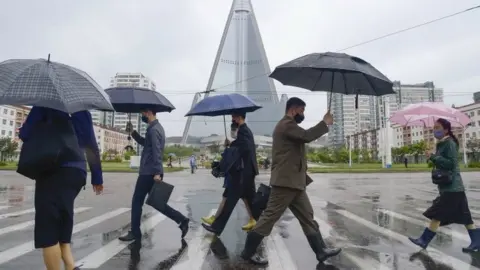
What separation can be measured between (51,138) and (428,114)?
5040 millimetres

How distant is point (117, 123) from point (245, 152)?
12791 centimetres

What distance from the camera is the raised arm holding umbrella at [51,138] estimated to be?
8.84ft

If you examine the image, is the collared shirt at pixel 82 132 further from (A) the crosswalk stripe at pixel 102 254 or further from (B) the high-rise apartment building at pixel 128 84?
(B) the high-rise apartment building at pixel 128 84

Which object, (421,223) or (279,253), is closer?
(279,253)


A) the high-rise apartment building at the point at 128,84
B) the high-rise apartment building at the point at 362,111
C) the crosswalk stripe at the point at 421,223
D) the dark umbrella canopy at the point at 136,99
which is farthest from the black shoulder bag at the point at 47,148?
the high-rise apartment building at the point at 362,111

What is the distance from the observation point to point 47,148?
9.11ft

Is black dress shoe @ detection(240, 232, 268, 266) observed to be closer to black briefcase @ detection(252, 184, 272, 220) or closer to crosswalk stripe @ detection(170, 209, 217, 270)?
crosswalk stripe @ detection(170, 209, 217, 270)

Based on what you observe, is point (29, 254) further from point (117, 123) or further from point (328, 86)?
point (117, 123)

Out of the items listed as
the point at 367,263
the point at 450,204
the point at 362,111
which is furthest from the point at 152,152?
the point at 362,111

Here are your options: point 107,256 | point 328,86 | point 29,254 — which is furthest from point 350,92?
point 29,254

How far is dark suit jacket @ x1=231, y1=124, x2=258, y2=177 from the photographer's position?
5.17 metres

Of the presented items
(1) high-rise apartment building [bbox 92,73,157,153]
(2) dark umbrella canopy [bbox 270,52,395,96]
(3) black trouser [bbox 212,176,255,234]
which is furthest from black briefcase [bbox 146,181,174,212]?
(2) dark umbrella canopy [bbox 270,52,395,96]

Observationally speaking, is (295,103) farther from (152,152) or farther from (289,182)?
(152,152)

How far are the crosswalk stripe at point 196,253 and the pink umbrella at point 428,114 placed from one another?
363 cm
